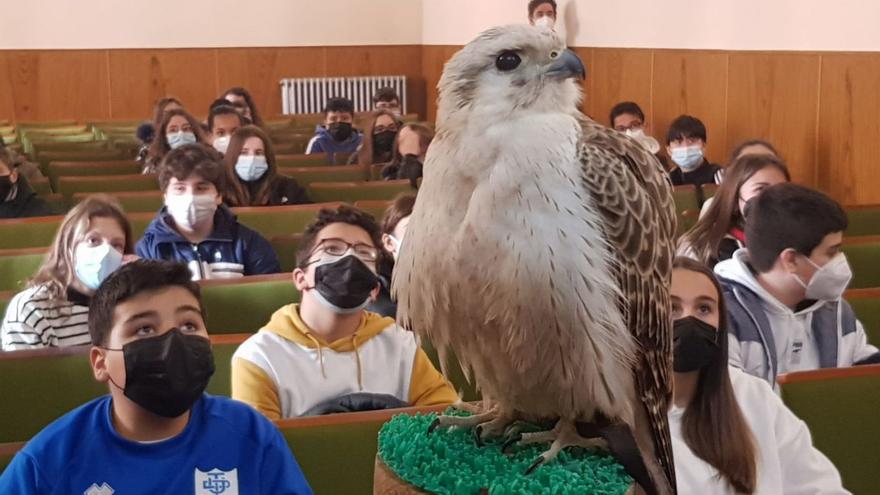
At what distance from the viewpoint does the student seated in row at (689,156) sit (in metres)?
7.32

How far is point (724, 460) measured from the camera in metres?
2.51

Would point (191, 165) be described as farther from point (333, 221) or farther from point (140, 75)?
point (140, 75)

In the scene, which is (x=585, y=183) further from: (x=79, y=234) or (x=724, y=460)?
(x=79, y=234)

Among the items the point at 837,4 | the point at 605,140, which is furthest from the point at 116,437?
the point at 837,4

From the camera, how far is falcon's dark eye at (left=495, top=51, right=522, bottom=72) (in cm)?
138

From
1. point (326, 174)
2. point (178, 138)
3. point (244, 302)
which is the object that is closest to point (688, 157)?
point (326, 174)

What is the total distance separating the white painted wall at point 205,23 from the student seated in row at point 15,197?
298 inches

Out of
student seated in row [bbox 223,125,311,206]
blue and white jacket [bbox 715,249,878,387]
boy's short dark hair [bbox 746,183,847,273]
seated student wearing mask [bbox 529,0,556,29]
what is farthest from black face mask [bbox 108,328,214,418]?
seated student wearing mask [bbox 529,0,556,29]

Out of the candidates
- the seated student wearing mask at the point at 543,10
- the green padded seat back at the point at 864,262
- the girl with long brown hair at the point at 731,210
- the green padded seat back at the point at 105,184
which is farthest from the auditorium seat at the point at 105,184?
the seated student wearing mask at the point at 543,10

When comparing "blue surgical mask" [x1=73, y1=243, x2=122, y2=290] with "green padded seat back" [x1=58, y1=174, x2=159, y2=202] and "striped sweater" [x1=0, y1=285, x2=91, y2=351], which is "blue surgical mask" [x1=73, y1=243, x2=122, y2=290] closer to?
"striped sweater" [x1=0, y1=285, x2=91, y2=351]

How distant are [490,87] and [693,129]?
20.5 ft

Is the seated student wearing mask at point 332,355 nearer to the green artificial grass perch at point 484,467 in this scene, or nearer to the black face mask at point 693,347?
the black face mask at point 693,347

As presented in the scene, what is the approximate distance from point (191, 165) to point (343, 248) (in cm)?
162

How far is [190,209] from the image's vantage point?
15.4 ft
